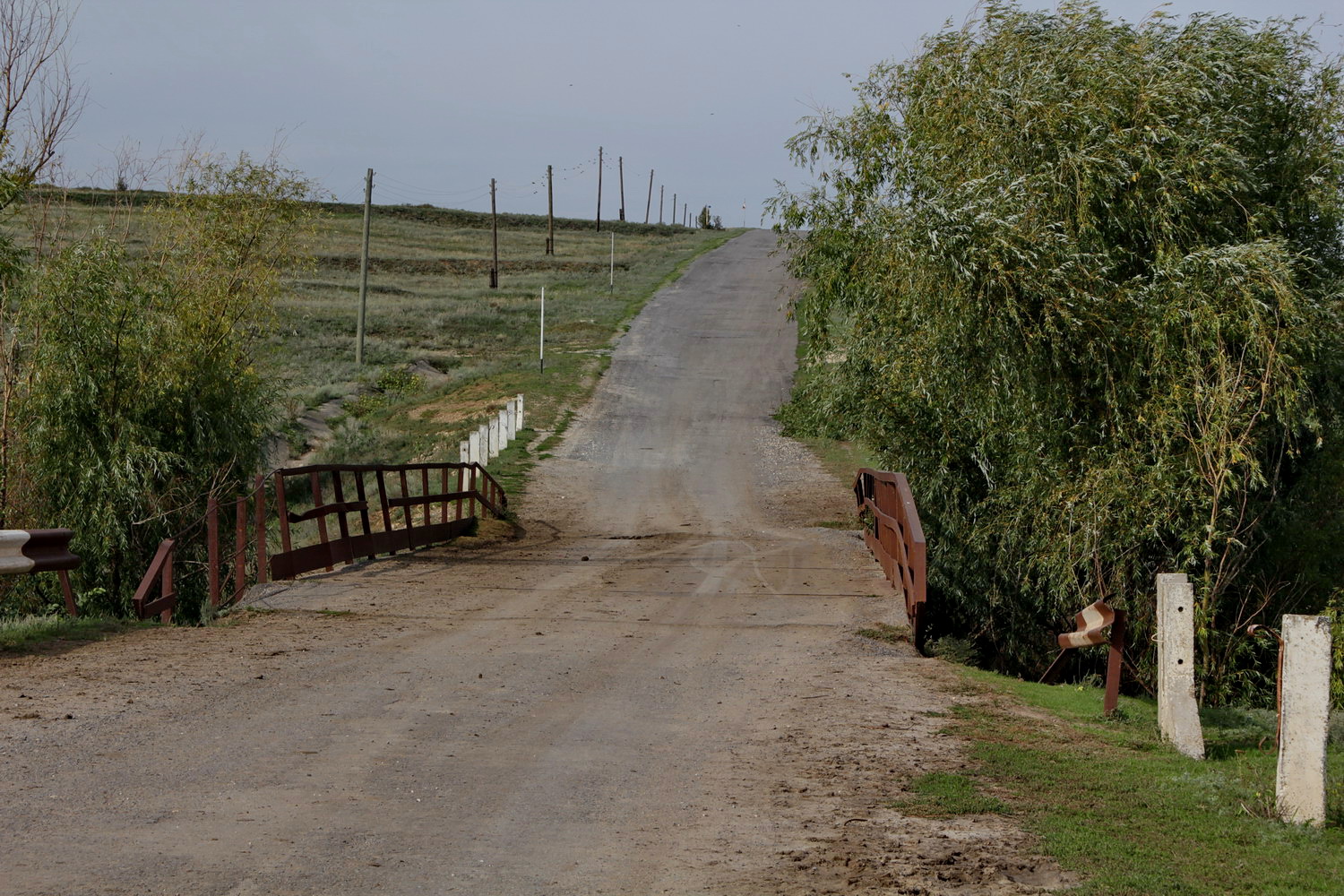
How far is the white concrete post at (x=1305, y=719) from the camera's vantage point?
632 cm

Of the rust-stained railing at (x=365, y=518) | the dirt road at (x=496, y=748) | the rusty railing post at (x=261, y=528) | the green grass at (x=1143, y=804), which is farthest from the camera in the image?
the rust-stained railing at (x=365, y=518)

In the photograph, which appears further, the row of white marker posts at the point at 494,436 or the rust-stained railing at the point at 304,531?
the row of white marker posts at the point at 494,436

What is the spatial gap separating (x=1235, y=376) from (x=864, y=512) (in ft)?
24.9

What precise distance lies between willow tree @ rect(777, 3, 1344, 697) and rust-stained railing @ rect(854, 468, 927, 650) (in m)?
1.22

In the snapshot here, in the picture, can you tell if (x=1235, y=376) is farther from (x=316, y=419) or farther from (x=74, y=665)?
(x=316, y=419)

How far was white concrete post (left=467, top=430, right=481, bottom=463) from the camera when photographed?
25.9 m

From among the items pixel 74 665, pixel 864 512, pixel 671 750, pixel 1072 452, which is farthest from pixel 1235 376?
pixel 74 665

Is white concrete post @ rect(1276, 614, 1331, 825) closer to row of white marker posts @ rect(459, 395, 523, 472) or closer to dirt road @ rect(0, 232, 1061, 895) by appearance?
dirt road @ rect(0, 232, 1061, 895)

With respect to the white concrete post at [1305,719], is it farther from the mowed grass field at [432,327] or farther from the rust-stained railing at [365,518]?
the mowed grass field at [432,327]

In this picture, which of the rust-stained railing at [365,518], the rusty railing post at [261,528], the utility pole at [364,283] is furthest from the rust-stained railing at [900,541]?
the utility pole at [364,283]

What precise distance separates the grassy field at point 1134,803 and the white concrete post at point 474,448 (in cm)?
1824

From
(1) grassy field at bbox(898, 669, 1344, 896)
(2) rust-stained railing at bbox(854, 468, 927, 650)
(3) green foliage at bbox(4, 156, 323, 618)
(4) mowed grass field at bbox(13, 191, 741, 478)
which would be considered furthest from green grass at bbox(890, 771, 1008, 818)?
(4) mowed grass field at bbox(13, 191, 741, 478)

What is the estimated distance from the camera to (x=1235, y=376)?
520 inches

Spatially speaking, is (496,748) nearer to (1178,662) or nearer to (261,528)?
(1178,662)
